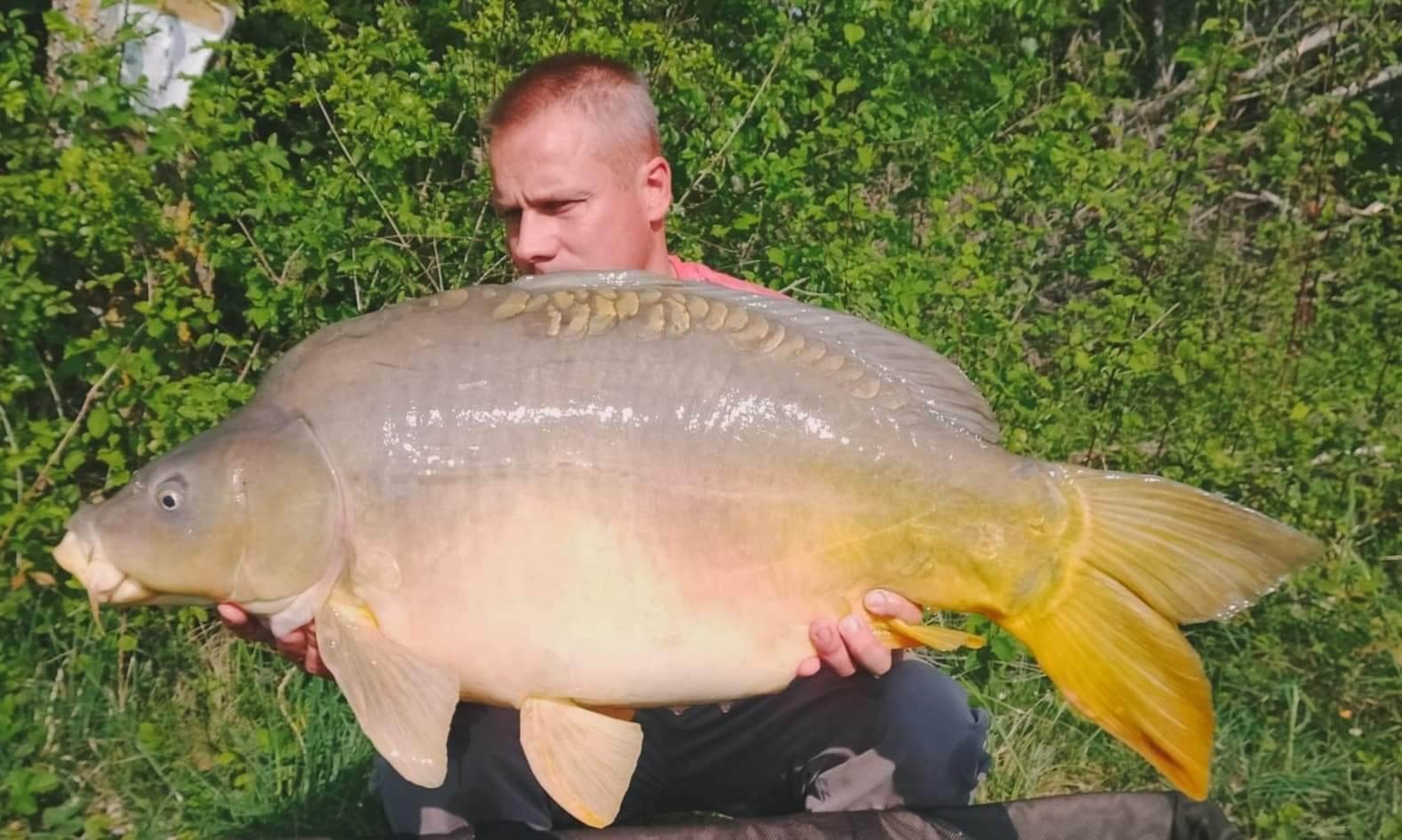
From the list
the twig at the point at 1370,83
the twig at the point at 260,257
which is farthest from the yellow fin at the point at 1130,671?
the twig at the point at 1370,83

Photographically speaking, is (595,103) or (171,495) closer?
(171,495)

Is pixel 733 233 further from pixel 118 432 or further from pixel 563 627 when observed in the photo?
pixel 563 627

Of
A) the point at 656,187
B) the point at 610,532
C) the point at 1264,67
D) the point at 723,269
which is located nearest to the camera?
the point at 610,532

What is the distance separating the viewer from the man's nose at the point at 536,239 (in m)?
1.80

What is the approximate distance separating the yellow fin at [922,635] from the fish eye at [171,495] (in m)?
0.76

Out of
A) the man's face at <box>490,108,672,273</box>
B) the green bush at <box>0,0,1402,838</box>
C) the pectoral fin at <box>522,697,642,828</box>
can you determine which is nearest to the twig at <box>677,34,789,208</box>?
the green bush at <box>0,0,1402,838</box>

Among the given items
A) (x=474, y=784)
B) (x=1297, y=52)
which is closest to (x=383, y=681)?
(x=474, y=784)

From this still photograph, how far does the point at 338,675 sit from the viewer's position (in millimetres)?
1283

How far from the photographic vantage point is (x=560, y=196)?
180cm

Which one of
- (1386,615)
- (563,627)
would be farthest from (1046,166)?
(563,627)

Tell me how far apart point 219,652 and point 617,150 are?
1303 mm

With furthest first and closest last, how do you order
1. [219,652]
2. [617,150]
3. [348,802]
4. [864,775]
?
1. [219,652]
2. [348,802]
3. [617,150]
4. [864,775]

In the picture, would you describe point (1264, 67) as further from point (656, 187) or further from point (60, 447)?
point (60, 447)

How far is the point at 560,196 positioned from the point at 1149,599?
39.1 inches
